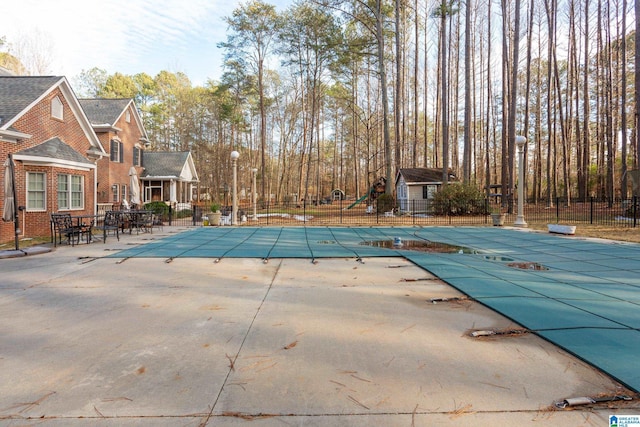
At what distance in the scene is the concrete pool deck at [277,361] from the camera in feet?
7.47

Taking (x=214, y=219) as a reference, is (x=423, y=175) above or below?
above

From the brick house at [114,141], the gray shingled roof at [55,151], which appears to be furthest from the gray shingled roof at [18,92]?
the brick house at [114,141]

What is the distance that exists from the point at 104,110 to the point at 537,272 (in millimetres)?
26120

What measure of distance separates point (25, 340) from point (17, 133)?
11645 millimetres

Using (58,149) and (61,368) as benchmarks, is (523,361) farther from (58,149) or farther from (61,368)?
(58,149)

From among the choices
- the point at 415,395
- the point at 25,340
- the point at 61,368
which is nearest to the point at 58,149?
the point at 25,340

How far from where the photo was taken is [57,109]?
569 inches

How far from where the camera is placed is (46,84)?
1411cm

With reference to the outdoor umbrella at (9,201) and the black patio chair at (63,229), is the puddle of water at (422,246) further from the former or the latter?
Result: the outdoor umbrella at (9,201)

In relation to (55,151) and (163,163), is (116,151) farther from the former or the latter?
(55,151)

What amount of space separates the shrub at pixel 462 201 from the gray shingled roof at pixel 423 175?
5142mm

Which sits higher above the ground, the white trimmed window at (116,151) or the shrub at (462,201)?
the white trimmed window at (116,151)

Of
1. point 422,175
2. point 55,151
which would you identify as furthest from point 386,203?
point 55,151

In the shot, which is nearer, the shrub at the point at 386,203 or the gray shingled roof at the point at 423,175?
the shrub at the point at 386,203
